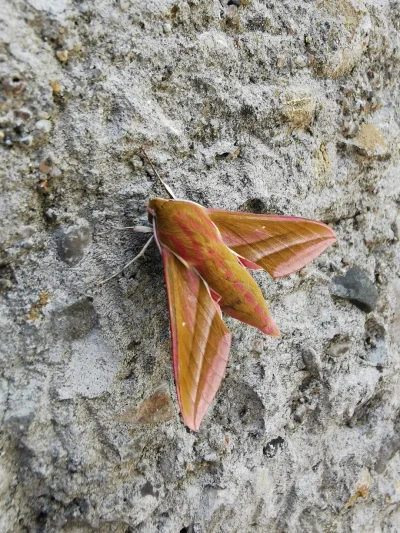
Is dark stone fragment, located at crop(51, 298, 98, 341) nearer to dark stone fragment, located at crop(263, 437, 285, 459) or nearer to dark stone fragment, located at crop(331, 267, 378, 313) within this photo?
dark stone fragment, located at crop(263, 437, 285, 459)

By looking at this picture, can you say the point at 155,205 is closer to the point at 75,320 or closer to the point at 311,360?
the point at 75,320

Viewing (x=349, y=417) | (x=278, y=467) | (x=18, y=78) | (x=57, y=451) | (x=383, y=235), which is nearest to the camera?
(x=18, y=78)

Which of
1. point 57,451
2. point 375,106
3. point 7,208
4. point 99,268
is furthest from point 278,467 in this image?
point 375,106

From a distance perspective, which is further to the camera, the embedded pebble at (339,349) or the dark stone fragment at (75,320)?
the embedded pebble at (339,349)

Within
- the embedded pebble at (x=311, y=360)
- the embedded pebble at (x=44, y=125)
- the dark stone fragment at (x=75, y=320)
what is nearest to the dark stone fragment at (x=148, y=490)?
the dark stone fragment at (x=75, y=320)

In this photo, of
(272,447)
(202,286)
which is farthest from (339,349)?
(202,286)

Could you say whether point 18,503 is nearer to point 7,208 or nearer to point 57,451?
point 57,451

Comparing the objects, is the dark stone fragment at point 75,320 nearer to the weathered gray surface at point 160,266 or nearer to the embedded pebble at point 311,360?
the weathered gray surface at point 160,266

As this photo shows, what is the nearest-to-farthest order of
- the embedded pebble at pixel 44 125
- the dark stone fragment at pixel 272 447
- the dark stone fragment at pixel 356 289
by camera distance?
the embedded pebble at pixel 44 125 < the dark stone fragment at pixel 272 447 < the dark stone fragment at pixel 356 289
